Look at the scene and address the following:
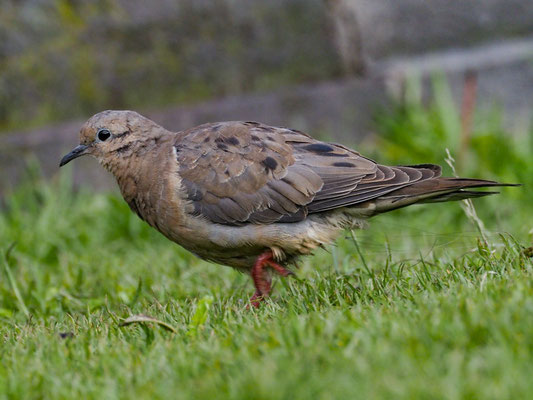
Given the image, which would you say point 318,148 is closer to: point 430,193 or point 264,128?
point 264,128

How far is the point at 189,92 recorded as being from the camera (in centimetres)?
799

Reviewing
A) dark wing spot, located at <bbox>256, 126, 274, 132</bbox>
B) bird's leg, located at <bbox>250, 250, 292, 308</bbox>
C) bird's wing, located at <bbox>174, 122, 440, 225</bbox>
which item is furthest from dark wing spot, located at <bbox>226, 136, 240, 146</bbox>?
bird's leg, located at <bbox>250, 250, 292, 308</bbox>

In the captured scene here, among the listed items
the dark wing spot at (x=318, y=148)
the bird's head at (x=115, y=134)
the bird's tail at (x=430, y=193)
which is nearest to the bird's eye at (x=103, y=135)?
the bird's head at (x=115, y=134)

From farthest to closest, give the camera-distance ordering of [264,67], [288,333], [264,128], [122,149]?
1. [264,67]
2. [122,149]
3. [264,128]
4. [288,333]

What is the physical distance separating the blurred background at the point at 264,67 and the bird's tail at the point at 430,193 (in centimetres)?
308

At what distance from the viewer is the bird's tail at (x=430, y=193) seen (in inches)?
171

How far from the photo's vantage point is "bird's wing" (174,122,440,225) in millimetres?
4457

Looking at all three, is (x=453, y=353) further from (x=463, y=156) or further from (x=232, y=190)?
(x=463, y=156)

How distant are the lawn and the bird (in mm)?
264

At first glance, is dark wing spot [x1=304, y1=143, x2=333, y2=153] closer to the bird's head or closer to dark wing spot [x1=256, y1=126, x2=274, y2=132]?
dark wing spot [x1=256, y1=126, x2=274, y2=132]

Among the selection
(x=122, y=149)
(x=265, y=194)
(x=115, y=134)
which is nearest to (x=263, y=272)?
(x=265, y=194)

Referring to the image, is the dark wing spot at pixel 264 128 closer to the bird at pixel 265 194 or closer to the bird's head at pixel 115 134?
the bird at pixel 265 194

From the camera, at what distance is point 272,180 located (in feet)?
14.8

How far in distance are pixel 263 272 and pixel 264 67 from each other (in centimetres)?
394
